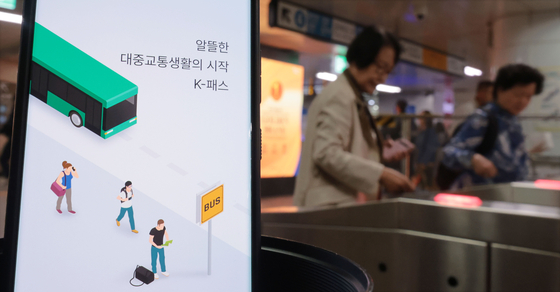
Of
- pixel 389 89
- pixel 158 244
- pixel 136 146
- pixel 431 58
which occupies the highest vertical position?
pixel 389 89

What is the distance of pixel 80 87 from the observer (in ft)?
1.34

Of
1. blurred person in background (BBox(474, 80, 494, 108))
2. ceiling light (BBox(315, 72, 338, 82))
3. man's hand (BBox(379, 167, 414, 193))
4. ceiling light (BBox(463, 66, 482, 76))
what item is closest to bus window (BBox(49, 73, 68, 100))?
man's hand (BBox(379, 167, 414, 193))

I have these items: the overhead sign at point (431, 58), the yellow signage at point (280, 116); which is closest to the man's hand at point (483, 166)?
the yellow signage at point (280, 116)

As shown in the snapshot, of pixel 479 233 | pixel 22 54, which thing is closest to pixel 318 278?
pixel 22 54

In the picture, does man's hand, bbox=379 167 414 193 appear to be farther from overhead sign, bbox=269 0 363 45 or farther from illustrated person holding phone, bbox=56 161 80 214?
overhead sign, bbox=269 0 363 45

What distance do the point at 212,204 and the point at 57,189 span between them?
15cm

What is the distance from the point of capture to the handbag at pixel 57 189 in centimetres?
39

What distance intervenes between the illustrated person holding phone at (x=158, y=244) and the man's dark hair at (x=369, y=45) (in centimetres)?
102

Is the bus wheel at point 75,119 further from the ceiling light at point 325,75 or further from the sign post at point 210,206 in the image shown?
the ceiling light at point 325,75

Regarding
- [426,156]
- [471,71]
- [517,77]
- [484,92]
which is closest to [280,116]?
[426,156]

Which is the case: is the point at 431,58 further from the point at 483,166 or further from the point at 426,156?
the point at 483,166

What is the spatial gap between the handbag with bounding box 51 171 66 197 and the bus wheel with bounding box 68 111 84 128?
2.4 inches

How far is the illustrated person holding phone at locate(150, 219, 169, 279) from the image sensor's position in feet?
1.36

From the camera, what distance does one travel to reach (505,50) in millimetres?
4301
